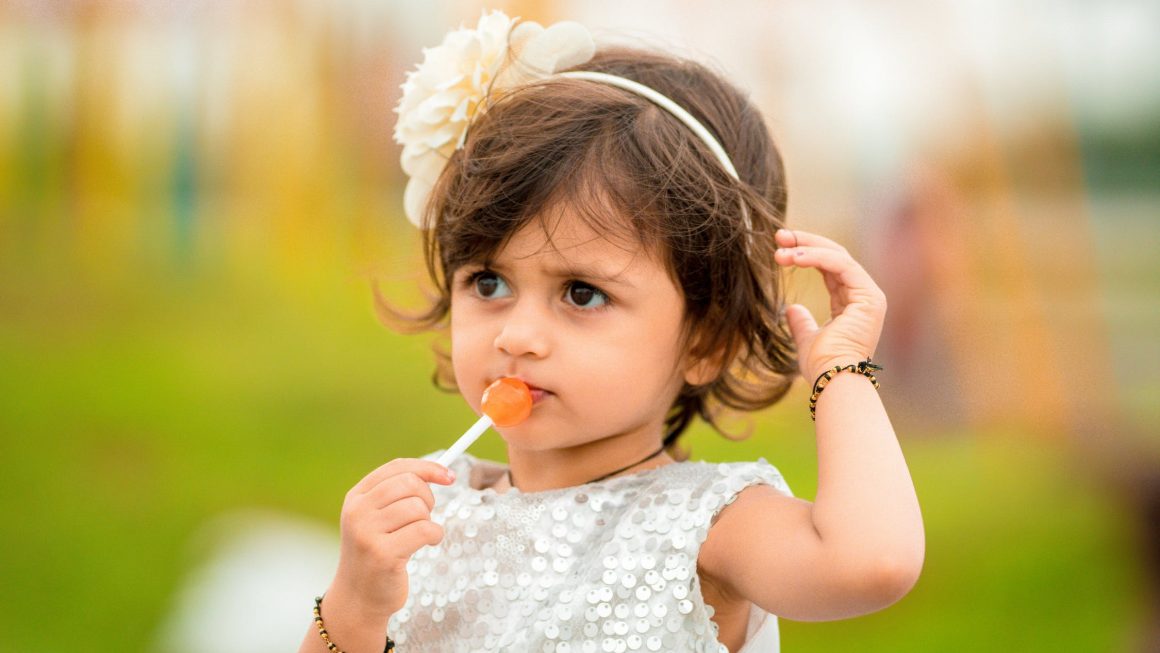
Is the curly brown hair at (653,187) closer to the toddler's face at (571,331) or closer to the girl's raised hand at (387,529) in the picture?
the toddler's face at (571,331)

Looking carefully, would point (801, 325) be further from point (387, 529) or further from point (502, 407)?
point (387, 529)

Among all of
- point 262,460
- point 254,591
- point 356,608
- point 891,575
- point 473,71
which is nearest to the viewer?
point 891,575

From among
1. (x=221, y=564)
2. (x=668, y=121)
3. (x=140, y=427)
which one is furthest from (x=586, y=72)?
(x=140, y=427)

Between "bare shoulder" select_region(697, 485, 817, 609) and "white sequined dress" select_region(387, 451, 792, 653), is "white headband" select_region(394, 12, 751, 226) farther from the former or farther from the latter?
"bare shoulder" select_region(697, 485, 817, 609)

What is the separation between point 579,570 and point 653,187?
0.36 meters

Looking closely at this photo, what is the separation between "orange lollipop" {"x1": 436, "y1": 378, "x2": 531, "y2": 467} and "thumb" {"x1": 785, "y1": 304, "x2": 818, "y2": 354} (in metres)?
0.28

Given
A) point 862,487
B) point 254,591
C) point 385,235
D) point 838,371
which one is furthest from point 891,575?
point 385,235

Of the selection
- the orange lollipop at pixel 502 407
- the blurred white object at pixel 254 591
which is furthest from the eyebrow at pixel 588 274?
the blurred white object at pixel 254 591

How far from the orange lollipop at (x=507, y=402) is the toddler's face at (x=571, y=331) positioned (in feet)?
0.05

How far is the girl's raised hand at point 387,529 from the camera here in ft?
3.32

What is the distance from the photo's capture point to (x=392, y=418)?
3.09 meters

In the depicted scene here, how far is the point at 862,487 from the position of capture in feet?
3.28

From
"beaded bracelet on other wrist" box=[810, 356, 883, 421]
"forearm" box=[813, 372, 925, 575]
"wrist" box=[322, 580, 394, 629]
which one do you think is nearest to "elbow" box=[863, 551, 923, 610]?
"forearm" box=[813, 372, 925, 575]

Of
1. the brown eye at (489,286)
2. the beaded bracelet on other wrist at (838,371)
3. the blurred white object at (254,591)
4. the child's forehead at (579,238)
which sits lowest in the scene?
the blurred white object at (254,591)
